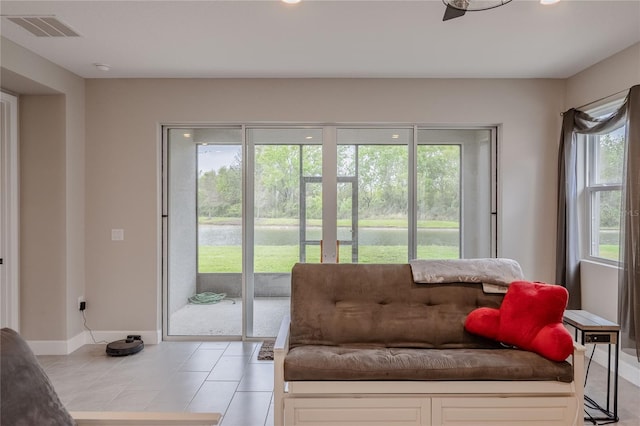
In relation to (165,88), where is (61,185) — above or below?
below

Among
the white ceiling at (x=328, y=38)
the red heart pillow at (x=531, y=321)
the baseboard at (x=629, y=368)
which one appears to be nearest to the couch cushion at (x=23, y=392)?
the white ceiling at (x=328, y=38)

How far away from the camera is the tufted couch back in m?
2.65

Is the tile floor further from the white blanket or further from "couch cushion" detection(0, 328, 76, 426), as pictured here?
"couch cushion" detection(0, 328, 76, 426)

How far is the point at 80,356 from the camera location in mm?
3729

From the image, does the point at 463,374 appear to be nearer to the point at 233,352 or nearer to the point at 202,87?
the point at 233,352

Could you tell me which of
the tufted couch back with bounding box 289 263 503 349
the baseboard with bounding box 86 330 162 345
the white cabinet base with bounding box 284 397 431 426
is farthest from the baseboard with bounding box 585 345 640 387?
the baseboard with bounding box 86 330 162 345

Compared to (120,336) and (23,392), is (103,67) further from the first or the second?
(23,392)

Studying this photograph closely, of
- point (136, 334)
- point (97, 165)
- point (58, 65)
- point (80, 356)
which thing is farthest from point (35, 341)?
point (58, 65)

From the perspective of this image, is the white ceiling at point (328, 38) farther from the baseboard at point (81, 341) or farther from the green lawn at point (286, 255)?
the baseboard at point (81, 341)

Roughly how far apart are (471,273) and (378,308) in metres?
0.70

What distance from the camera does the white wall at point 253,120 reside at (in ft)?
13.3

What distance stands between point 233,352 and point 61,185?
88.2 inches

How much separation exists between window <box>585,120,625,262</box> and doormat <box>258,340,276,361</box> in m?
3.13

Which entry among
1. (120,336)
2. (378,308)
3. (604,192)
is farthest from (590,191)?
(120,336)
